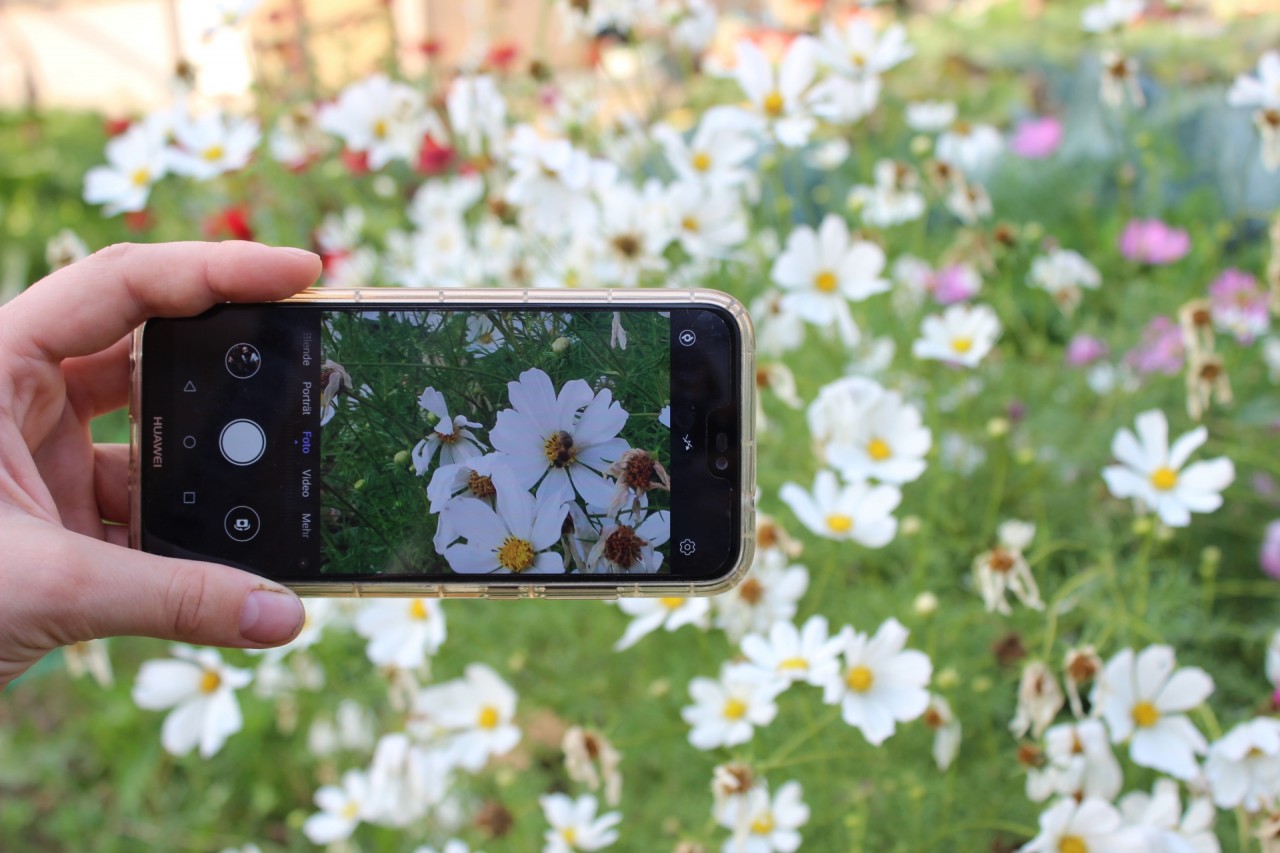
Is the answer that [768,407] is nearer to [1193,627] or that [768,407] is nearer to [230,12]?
[1193,627]

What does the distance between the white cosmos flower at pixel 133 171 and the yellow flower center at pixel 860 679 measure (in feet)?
3.08

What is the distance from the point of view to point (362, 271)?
161cm

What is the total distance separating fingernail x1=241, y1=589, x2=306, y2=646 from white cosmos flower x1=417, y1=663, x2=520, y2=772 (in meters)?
0.31

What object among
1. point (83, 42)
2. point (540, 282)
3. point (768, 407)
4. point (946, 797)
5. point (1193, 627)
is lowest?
point (946, 797)

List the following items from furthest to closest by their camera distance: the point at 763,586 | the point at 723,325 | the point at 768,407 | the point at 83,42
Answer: the point at 83,42 → the point at 768,407 → the point at 763,586 → the point at 723,325

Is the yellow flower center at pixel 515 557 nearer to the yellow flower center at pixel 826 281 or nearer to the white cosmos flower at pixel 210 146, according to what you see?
the yellow flower center at pixel 826 281

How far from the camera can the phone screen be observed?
32.4 inches

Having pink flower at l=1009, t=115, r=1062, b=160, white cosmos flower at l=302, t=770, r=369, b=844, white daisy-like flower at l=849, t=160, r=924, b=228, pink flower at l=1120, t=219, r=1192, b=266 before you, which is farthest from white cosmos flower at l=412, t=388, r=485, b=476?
pink flower at l=1009, t=115, r=1062, b=160

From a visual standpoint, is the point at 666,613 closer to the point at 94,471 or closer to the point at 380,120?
the point at 94,471

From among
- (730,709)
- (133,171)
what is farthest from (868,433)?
(133,171)

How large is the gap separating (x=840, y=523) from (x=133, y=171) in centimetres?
94

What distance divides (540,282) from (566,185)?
1.10 feet

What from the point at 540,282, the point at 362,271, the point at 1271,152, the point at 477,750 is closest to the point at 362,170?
the point at 362,271

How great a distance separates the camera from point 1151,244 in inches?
59.1
